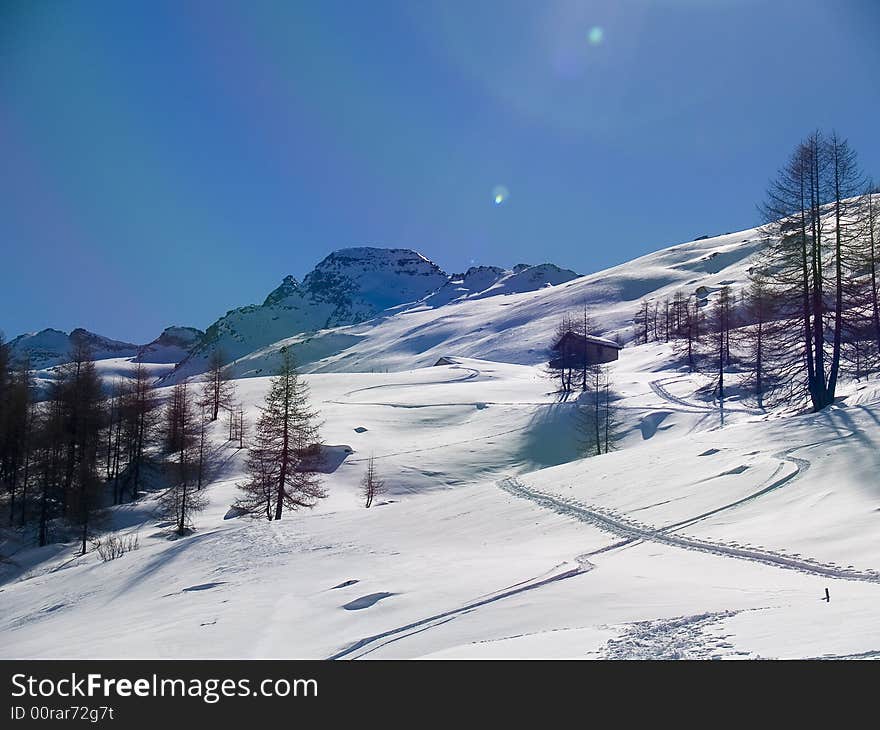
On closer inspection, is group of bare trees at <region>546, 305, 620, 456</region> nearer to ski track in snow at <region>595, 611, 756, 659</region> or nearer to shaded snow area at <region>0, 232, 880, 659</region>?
shaded snow area at <region>0, 232, 880, 659</region>

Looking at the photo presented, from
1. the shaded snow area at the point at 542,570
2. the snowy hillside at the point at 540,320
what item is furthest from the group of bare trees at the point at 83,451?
the snowy hillside at the point at 540,320

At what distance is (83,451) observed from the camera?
37.0 m

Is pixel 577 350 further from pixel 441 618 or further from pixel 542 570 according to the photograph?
pixel 441 618

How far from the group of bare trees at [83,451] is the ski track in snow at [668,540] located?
19.5 meters

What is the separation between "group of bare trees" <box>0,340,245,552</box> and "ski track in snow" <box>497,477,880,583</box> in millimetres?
19461

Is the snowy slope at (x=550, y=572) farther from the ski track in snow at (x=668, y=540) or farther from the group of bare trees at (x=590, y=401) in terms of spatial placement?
the group of bare trees at (x=590, y=401)

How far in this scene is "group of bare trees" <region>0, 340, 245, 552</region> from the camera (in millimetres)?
31781

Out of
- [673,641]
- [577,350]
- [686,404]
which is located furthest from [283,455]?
[577,350]

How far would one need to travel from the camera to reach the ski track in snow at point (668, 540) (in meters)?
9.37

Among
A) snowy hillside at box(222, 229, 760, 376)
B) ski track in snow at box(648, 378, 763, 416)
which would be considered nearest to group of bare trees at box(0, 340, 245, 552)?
ski track in snow at box(648, 378, 763, 416)
